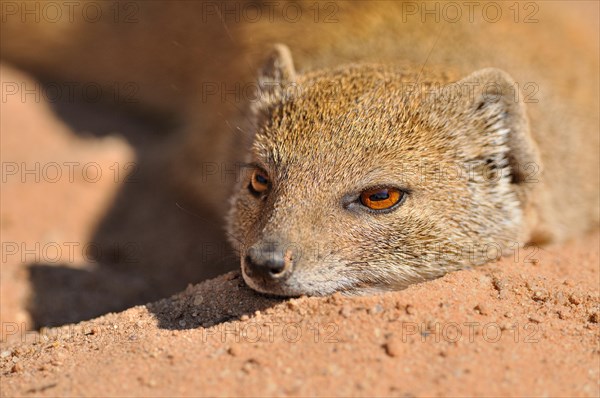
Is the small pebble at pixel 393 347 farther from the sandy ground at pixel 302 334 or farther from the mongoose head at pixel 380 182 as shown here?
the mongoose head at pixel 380 182

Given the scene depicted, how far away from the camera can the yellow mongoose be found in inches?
153

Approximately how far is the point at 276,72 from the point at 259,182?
3.19ft

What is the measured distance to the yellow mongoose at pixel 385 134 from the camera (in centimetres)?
388

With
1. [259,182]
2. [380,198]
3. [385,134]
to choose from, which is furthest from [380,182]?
[259,182]

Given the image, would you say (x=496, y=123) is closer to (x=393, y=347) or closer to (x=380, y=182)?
(x=380, y=182)

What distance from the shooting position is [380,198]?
3.98m

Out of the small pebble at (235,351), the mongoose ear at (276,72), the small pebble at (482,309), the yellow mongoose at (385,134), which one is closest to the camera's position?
the small pebble at (235,351)

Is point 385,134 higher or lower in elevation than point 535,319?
higher

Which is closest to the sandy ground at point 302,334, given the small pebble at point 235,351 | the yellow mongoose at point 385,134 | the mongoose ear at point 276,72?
the small pebble at point 235,351

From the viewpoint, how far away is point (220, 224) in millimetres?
6160

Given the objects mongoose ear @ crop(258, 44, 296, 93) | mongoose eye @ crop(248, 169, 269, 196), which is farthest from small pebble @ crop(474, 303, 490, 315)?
mongoose ear @ crop(258, 44, 296, 93)

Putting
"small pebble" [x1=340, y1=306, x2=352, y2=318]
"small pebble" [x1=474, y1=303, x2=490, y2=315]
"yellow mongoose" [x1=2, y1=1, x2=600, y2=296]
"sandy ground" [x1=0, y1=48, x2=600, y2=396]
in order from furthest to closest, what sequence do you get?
"yellow mongoose" [x1=2, y1=1, x2=600, y2=296] → "small pebble" [x1=474, y1=303, x2=490, y2=315] → "small pebble" [x1=340, y1=306, x2=352, y2=318] → "sandy ground" [x1=0, y1=48, x2=600, y2=396]

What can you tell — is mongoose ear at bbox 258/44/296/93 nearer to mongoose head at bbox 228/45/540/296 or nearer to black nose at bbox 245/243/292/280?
mongoose head at bbox 228/45/540/296

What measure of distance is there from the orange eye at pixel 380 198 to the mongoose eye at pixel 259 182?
2.18 ft
